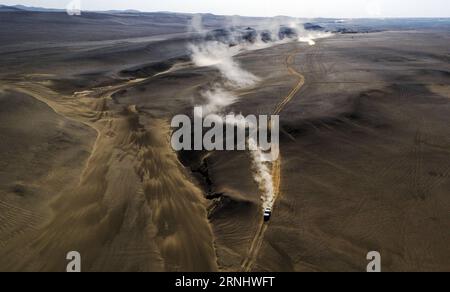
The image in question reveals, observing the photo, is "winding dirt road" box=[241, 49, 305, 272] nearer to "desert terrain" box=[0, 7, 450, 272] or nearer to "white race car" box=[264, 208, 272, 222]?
"desert terrain" box=[0, 7, 450, 272]

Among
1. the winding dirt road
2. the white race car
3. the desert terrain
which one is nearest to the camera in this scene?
the winding dirt road

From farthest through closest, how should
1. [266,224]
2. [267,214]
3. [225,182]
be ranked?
[225,182] < [267,214] < [266,224]

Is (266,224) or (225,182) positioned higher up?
(225,182)

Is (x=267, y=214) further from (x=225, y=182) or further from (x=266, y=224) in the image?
(x=225, y=182)

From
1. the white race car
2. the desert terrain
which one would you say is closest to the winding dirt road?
the desert terrain

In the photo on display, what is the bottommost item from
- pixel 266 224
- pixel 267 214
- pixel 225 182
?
pixel 266 224

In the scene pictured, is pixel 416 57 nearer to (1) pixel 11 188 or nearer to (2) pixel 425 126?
(2) pixel 425 126

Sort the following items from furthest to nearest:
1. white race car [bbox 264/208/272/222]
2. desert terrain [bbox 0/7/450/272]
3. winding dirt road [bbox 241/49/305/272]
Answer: white race car [bbox 264/208/272/222] < desert terrain [bbox 0/7/450/272] < winding dirt road [bbox 241/49/305/272]

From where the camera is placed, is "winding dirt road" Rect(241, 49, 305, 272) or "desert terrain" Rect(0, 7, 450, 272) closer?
"winding dirt road" Rect(241, 49, 305, 272)

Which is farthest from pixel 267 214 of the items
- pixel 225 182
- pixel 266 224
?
pixel 225 182
